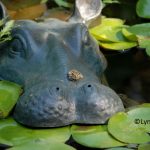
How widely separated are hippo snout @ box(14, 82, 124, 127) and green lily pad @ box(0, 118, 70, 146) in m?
0.03

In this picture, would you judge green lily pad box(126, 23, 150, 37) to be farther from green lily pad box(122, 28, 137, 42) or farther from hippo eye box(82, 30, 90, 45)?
hippo eye box(82, 30, 90, 45)

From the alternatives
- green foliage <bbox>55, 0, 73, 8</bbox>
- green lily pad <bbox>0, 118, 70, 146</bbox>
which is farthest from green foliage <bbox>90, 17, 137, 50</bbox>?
green lily pad <bbox>0, 118, 70, 146</bbox>

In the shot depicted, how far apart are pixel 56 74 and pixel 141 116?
0.48m

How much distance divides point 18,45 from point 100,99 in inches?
25.9

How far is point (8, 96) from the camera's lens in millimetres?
2885

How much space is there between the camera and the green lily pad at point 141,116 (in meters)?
2.75

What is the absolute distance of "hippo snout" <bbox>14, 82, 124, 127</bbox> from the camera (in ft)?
8.72

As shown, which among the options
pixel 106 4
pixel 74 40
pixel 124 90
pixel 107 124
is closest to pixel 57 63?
pixel 74 40

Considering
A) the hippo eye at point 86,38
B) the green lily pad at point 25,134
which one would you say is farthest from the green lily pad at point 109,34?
the green lily pad at point 25,134

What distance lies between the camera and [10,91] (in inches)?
115

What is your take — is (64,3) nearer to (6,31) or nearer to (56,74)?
(6,31)

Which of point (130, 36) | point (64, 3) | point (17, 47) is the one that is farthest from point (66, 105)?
point (64, 3)

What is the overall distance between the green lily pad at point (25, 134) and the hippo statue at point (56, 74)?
31 millimetres

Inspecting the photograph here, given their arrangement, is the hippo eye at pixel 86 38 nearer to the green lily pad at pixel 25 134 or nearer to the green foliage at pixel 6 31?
the green foliage at pixel 6 31
